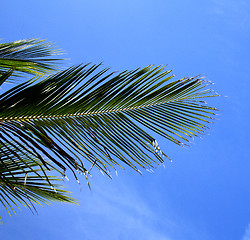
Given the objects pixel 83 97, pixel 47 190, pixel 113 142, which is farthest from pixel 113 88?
pixel 47 190

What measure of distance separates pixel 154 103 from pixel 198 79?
294mm

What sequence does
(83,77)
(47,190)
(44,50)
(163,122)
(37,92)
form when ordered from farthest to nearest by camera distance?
(44,50), (47,190), (163,122), (83,77), (37,92)

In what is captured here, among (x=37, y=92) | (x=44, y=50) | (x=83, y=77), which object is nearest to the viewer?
(x=37, y=92)

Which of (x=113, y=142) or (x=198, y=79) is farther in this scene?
(x=198, y=79)

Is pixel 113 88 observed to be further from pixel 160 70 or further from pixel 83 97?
pixel 160 70

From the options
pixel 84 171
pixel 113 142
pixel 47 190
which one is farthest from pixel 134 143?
pixel 47 190

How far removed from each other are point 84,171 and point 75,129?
1.25 feet

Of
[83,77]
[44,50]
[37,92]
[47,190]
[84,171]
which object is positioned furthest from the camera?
[44,50]

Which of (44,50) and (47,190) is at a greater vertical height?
(44,50)

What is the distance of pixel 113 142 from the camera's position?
1928mm

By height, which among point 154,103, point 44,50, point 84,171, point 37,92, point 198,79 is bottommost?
point 84,171

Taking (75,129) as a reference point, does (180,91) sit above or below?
above

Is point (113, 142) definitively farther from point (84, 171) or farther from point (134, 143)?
point (84, 171)

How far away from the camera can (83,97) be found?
196 cm
